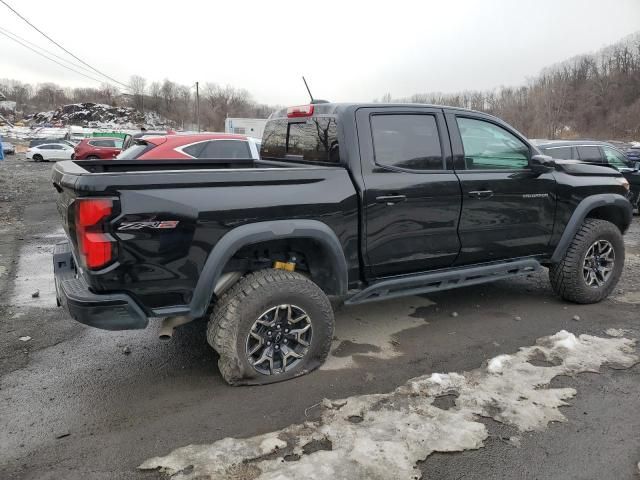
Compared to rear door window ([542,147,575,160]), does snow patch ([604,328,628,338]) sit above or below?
below

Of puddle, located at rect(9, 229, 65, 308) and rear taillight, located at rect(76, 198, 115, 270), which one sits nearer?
rear taillight, located at rect(76, 198, 115, 270)

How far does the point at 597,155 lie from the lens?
11148 millimetres

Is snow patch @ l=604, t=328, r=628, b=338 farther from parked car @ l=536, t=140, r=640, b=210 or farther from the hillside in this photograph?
the hillside

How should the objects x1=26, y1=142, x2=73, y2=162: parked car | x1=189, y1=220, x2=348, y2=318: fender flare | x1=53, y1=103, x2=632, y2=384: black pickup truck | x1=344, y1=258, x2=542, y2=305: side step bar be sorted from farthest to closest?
1. x1=26, y1=142, x2=73, y2=162: parked car
2. x1=344, y1=258, x2=542, y2=305: side step bar
3. x1=189, y1=220, x2=348, y2=318: fender flare
4. x1=53, y1=103, x2=632, y2=384: black pickup truck

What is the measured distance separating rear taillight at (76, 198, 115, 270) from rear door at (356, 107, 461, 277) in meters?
1.79

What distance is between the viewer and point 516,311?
4.98 metres

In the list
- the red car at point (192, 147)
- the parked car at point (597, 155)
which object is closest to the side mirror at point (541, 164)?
the red car at point (192, 147)

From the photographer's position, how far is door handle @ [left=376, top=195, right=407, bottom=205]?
3.72m

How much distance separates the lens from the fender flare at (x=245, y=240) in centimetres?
310

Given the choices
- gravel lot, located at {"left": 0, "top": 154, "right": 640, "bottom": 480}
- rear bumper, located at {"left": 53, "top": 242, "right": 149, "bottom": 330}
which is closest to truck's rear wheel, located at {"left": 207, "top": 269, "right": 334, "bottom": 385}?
gravel lot, located at {"left": 0, "top": 154, "right": 640, "bottom": 480}

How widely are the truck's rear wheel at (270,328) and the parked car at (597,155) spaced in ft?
28.3

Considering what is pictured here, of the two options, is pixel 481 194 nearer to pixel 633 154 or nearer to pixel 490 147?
pixel 490 147

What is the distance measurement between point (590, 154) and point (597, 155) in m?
0.25

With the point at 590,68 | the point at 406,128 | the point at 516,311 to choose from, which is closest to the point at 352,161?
the point at 406,128
